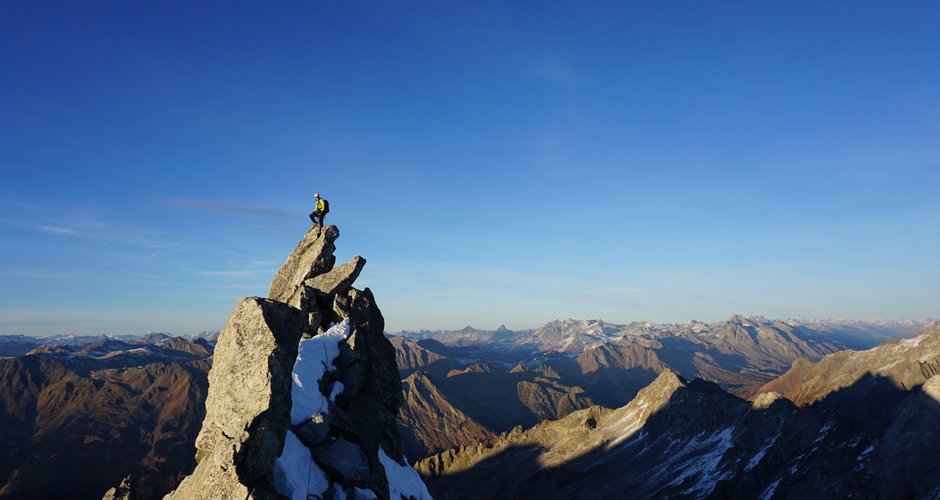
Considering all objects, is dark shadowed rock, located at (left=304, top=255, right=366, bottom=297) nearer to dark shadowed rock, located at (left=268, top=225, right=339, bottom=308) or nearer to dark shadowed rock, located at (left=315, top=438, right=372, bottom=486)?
dark shadowed rock, located at (left=268, top=225, right=339, bottom=308)

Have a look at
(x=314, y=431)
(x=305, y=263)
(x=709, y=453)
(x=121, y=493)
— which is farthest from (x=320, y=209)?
(x=709, y=453)

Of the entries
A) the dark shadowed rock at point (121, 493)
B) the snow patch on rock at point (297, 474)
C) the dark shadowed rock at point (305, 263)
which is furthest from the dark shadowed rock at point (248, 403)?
the dark shadowed rock at point (121, 493)

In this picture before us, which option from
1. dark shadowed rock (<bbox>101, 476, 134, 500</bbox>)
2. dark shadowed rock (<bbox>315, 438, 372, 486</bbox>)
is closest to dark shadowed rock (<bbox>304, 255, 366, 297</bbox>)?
dark shadowed rock (<bbox>315, 438, 372, 486</bbox>)

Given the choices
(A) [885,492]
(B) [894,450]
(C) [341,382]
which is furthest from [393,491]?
(B) [894,450]

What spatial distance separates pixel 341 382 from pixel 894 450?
112 metres

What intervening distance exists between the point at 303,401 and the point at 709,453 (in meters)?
126

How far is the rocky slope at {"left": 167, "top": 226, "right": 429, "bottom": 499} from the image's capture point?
2017 cm

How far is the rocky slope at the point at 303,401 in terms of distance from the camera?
20.2 metres

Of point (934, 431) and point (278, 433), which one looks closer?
point (278, 433)

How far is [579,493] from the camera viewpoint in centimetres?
13575

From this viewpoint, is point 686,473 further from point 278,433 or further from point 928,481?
point 278,433

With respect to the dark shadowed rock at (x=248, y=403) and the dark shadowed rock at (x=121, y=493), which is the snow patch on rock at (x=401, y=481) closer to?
the dark shadowed rock at (x=248, y=403)

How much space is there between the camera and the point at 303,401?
1109 inches

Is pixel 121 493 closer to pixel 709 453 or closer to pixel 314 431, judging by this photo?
pixel 314 431
